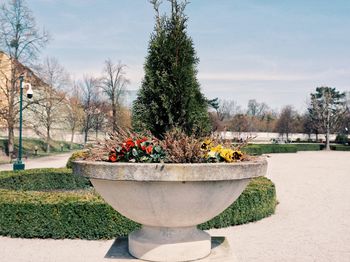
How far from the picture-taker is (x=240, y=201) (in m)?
9.70

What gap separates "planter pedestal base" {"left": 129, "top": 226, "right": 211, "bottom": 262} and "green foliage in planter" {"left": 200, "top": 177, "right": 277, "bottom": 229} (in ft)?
17.7

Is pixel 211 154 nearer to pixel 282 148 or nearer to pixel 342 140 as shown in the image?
pixel 282 148

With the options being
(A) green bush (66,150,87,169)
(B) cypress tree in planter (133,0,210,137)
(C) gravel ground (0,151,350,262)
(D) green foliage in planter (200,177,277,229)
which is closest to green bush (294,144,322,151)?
(C) gravel ground (0,151,350,262)

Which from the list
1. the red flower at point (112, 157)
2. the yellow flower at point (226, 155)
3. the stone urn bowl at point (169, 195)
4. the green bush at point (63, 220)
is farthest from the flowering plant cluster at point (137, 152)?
the green bush at point (63, 220)

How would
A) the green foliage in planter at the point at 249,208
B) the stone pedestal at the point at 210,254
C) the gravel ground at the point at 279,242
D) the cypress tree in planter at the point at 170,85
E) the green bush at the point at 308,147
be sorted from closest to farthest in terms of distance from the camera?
the stone pedestal at the point at 210,254
the cypress tree in planter at the point at 170,85
the gravel ground at the point at 279,242
the green foliage in planter at the point at 249,208
the green bush at the point at 308,147

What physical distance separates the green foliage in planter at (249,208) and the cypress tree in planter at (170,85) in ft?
15.6

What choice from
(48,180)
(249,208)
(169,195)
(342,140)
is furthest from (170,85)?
(342,140)

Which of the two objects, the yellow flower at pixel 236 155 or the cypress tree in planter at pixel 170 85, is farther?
the cypress tree in planter at pixel 170 85

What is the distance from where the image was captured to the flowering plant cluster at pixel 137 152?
3.72 m

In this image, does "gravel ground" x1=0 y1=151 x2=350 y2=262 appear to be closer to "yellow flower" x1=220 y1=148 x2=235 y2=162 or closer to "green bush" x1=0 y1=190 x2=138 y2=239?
"green bush" x1=0 y1=190 x2=138 y2=239

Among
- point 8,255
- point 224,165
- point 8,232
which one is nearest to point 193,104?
point 224,165

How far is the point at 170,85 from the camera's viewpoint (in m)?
4.79

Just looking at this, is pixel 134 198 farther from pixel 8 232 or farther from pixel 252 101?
pixel 252 101

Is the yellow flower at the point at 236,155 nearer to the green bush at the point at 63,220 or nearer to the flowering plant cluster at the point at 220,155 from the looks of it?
the flowering plant cluster at the point at 220,155
